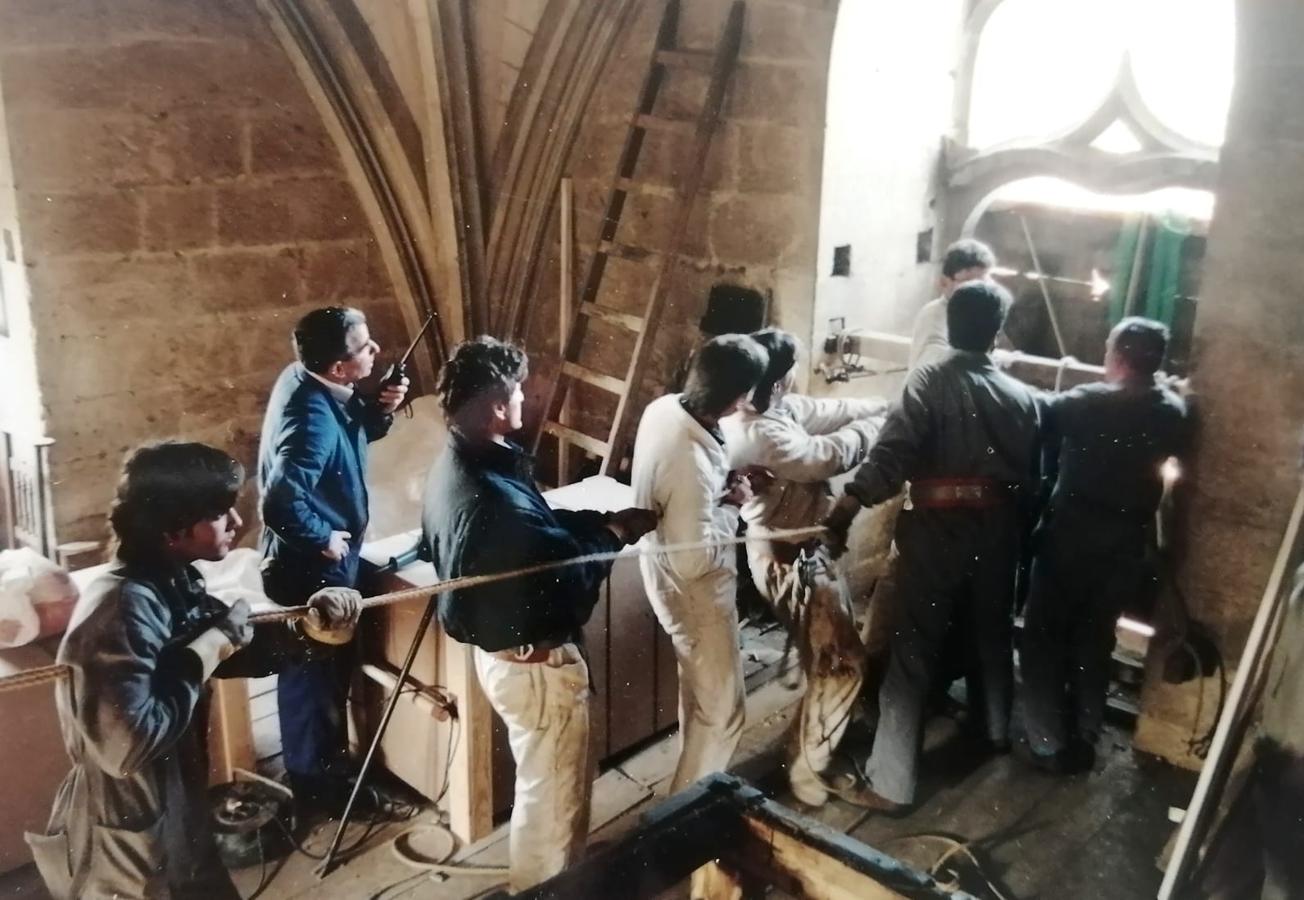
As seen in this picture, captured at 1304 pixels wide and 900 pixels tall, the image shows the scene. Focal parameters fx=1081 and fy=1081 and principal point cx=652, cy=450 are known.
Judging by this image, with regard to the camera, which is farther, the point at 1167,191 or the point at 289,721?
the point at 1167,191

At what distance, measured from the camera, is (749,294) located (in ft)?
14.6

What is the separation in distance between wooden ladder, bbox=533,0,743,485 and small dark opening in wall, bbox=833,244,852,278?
62 cm

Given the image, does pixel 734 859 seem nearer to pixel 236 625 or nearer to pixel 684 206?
pixel 236 625

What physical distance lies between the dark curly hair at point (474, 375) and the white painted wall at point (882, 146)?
1949 mm

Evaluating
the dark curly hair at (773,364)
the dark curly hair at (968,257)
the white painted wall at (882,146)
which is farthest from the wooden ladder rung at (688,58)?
the dark curly hair at (773,364)

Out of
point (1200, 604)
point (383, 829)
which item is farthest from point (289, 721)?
point (1200, 604)

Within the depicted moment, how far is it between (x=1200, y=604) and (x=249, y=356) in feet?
13.0

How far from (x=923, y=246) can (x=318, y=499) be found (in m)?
2.76

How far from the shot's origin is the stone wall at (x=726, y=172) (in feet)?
13.5

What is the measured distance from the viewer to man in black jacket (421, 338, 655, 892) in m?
2.65

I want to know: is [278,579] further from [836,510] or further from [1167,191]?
[1167,191]

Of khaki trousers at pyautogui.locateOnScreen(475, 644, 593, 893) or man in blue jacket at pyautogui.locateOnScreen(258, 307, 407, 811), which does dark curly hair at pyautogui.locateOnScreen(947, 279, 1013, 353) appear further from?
man in blue jacket at pyautogui.locateOnScreen(258, 307, 407, 811)

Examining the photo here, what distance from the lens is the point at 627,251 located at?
460 centimetres

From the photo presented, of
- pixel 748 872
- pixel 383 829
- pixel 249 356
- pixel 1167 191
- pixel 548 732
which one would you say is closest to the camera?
pixel 748 872
